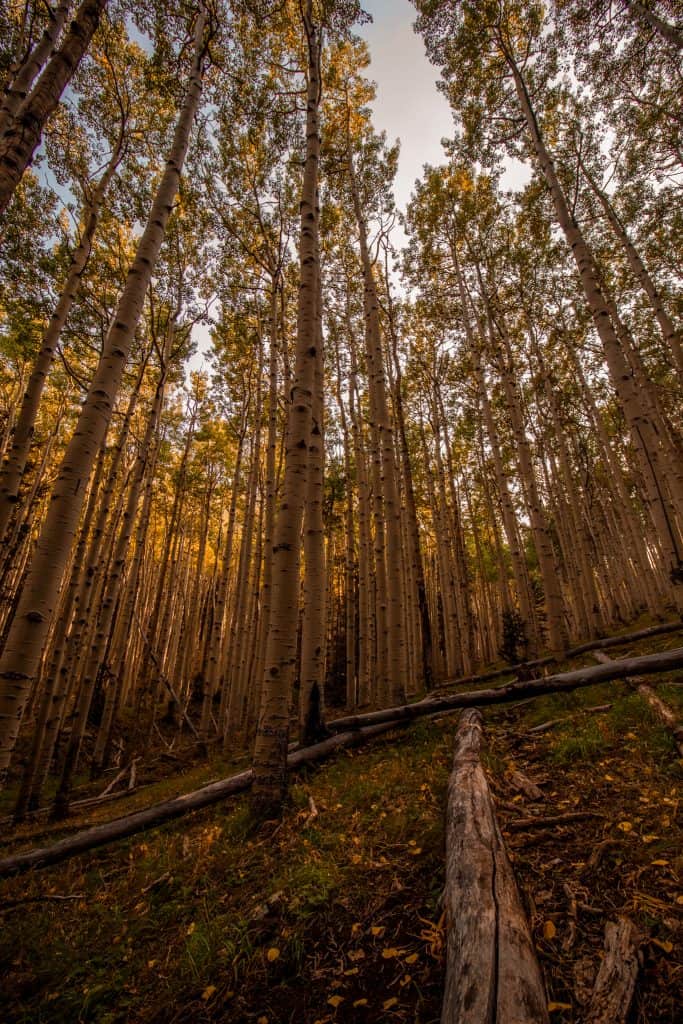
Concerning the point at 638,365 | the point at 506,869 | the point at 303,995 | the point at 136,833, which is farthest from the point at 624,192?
the point at 136,833

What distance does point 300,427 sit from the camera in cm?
463

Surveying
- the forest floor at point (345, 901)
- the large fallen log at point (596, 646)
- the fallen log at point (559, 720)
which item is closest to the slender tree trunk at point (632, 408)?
the fallen log at point (559, 720)

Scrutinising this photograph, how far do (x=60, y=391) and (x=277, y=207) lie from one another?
8.29 metres

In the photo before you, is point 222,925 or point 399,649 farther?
point 399,649

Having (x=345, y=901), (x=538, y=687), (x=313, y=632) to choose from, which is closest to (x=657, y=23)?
(x=538, y=687)

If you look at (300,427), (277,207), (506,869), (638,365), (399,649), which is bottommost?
(506,869)

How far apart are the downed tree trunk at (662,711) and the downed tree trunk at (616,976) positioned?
7.38ft

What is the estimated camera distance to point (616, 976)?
1676 mm

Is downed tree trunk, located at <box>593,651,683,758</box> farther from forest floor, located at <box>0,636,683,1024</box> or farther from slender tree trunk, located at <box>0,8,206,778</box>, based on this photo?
slender tree trunk, located at <box>0,8,206,778</box>

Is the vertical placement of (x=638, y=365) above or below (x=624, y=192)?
below

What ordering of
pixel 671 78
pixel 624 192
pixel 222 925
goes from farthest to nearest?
1. pixel 624 192
2. pixel 671 78
3. pixel 222 925

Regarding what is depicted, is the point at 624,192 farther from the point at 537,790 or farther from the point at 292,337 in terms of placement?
the point at 537,790

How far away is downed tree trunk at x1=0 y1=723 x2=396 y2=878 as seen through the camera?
13.9ft

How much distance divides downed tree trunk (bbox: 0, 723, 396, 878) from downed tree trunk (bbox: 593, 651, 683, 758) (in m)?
3.59
